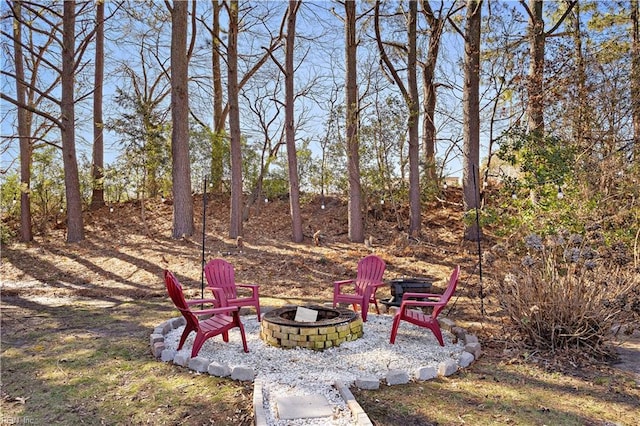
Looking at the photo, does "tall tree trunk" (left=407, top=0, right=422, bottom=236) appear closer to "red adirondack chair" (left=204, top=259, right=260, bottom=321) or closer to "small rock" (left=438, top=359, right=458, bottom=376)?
"red adirondack chair" (left=204, top=259, right=260, bottom=321)

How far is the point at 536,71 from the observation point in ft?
25.8

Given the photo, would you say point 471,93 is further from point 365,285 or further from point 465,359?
point 465,359

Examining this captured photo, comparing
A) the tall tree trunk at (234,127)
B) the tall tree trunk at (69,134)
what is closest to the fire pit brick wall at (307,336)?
the tall tree trunk at (234,127)

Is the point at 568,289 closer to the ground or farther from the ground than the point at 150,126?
closer to the ground

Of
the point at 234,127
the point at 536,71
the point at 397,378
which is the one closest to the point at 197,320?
the point at 397,378

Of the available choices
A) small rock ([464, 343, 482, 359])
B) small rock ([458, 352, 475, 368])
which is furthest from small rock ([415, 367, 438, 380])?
small rock ([464, 343, 482, 359])

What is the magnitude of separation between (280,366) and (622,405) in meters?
2.31

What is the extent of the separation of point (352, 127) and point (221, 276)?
5597 mm

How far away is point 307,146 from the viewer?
12.0 metres

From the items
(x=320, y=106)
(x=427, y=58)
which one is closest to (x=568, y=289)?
(x=427, y=58)

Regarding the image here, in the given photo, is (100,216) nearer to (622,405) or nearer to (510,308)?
(510,308)

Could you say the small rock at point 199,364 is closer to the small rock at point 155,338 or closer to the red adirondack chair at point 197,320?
the red adirondack chair at point 197,320

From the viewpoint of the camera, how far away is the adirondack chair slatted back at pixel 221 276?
15.8 ft

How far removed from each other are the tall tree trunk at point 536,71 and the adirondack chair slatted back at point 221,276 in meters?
5.41
